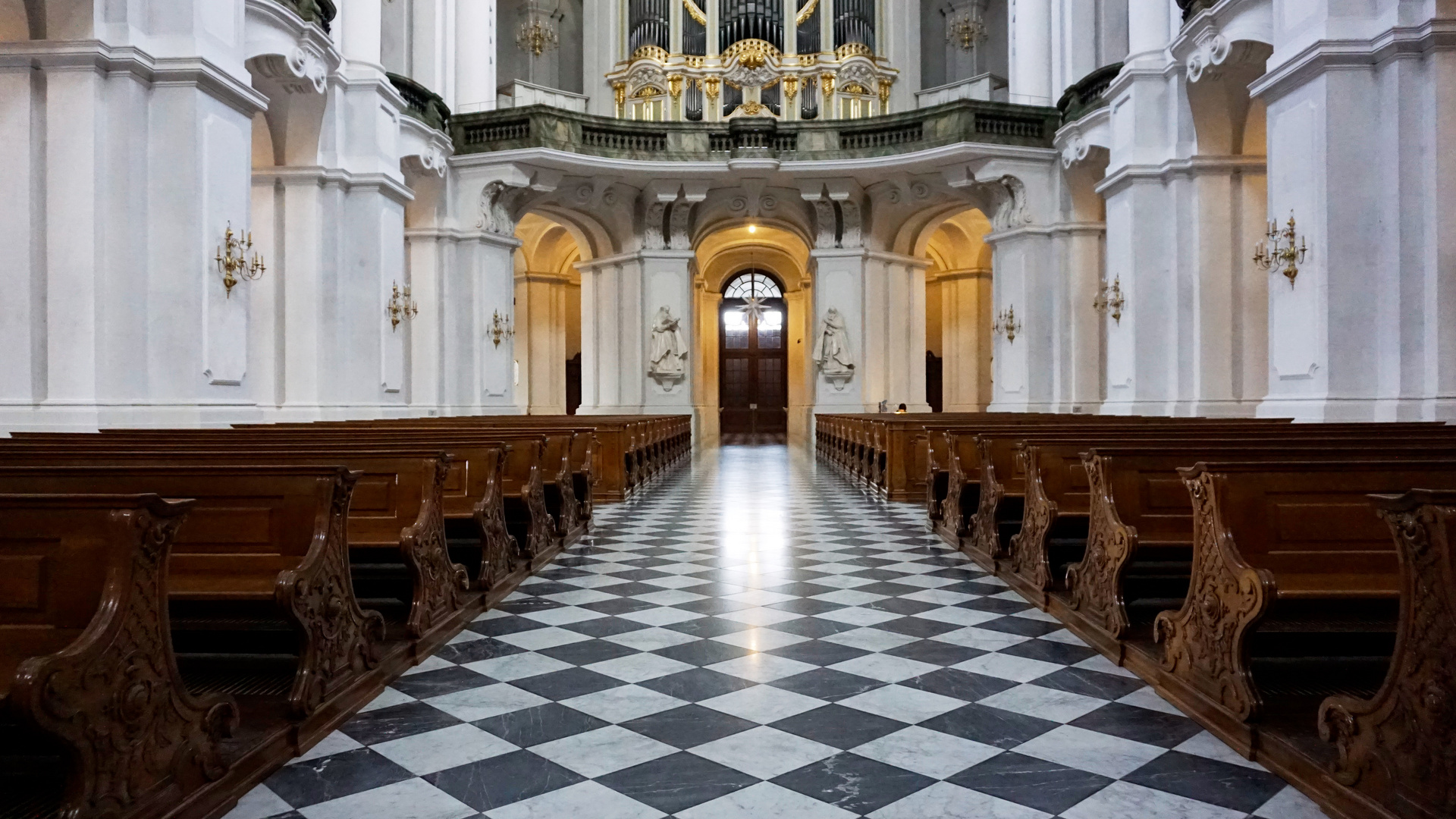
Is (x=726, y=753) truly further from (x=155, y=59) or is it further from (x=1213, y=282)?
(x=1213, y=282)

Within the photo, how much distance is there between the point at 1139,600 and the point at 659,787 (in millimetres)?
2835

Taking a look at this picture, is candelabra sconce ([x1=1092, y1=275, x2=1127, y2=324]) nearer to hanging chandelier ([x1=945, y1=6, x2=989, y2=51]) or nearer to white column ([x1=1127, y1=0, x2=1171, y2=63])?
white column ([x1=1127, y1=0, x2=1171, y2=63])

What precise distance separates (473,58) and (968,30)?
12089 mm

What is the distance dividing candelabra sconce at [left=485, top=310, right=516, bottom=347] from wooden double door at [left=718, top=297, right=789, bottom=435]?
36.0 ft

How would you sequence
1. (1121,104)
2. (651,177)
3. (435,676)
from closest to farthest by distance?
(435,676) → (1121,104) → (651,177)

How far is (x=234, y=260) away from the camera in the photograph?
8375 millimetres

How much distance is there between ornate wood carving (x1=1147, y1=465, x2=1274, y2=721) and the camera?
2893 mm

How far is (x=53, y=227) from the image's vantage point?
7.38 metres

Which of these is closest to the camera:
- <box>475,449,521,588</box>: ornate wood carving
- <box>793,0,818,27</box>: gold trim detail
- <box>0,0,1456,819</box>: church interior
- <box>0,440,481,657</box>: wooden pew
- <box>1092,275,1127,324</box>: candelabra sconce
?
<box>0,0,1456,819</box>: church interior

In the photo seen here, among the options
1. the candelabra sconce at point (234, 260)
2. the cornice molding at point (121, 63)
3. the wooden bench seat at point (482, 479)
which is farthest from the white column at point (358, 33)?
the wooden bench seat at point (482, 479)

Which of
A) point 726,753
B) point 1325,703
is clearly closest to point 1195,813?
point 1325,703

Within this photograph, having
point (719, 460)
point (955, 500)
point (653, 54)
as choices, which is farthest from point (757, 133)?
point (955, 500)

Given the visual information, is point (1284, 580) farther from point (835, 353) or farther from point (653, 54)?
point (653, 54)

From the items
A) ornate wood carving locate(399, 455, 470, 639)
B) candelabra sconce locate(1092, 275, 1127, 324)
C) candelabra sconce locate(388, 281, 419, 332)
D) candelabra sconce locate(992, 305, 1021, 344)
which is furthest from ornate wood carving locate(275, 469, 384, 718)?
candelabra sconce locate(992, 305, 1021, 344)
